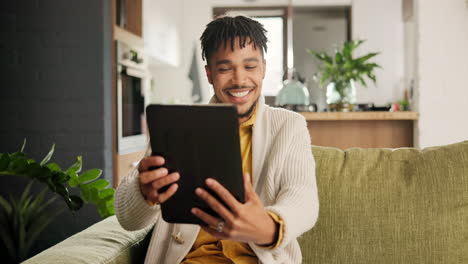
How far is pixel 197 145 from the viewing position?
0.89 metres

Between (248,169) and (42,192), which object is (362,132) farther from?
(248,169)

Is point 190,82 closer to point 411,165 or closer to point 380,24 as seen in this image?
point 380,24

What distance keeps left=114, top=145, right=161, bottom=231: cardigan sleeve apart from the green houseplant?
37 centimetres

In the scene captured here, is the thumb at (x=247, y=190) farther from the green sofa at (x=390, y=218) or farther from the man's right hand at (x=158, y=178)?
the green sofa at (x=390, y=218)

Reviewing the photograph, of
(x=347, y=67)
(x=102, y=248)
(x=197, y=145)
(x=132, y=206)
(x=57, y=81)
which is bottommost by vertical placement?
(x=102, y=248)

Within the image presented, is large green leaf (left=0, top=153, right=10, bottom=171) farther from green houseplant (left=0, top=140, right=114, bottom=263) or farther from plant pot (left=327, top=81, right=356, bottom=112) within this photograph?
plant pot (left=327, top=81, right=356, bottom=112)

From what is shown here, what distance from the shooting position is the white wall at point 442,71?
10.5ft

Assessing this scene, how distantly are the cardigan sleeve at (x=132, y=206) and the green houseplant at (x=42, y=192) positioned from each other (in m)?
0.37

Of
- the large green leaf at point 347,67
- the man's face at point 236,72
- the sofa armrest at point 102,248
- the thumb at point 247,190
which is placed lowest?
the sofa armrest at point 102,248

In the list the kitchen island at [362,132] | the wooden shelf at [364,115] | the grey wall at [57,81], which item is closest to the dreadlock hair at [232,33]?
the grey wall at [57,81]

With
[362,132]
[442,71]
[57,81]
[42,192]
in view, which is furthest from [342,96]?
[42,192]

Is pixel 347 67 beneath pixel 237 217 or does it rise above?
above

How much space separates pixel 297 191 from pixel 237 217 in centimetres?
21

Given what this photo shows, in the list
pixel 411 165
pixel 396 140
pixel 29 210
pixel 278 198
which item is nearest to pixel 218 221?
pixel 278 198
